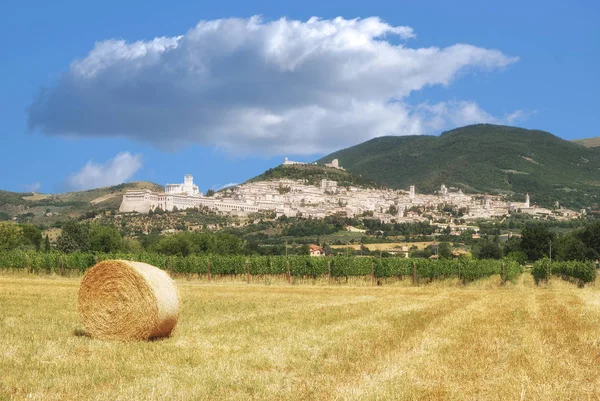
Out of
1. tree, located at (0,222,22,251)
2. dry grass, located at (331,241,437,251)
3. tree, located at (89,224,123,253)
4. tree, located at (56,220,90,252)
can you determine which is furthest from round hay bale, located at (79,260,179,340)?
dry grass, located at (331,241,437,251)

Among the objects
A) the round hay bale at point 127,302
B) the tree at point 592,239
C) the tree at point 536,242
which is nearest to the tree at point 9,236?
the tree at point 536,242

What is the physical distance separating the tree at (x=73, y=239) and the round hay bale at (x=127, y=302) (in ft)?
217

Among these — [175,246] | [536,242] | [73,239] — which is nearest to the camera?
[73,239]

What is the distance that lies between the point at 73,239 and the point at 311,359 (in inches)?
2952

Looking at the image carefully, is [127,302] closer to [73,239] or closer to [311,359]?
[311,359]

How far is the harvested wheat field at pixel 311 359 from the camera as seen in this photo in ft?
27.4

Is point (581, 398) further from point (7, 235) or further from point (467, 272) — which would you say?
point (7, 235)

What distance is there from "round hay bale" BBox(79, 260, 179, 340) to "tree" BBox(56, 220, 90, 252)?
66062 millimetres

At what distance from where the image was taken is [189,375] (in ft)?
30.2

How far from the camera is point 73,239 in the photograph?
263ft

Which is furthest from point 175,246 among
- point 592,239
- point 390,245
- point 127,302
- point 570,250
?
point 127,302

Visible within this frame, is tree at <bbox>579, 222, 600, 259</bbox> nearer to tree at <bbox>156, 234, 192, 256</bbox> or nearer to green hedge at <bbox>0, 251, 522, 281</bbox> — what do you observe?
green hedge at <bbox>0, 251, 522, 281</bbox>

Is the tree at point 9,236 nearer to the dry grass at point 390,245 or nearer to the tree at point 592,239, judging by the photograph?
the dry grass at point 390,245

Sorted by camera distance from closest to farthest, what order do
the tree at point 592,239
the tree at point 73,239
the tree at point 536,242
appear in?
the tree at point 73,239, the tree at point 592,239, the tree at point 536,242
